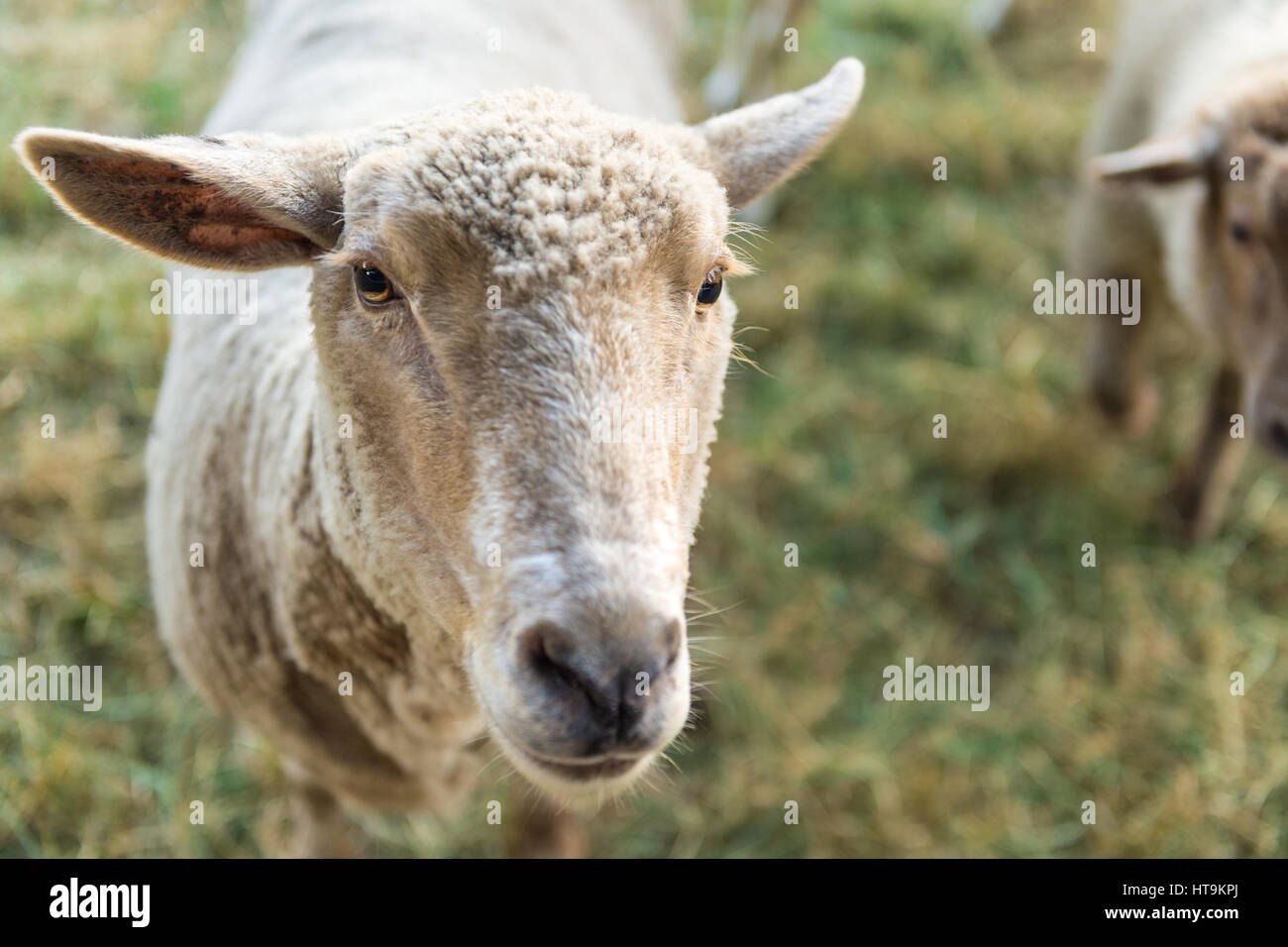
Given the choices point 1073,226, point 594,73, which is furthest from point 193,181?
point 1073,226

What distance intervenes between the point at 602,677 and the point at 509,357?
1.78 feet

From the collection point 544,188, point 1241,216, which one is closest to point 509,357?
point 544,188

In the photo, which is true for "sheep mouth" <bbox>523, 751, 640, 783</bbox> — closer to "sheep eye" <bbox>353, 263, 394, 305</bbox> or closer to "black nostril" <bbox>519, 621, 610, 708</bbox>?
"black nostril" <bbox>519, 621, 610, 708</bbox>

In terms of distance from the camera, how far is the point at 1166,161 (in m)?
3.35

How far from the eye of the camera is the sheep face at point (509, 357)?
1479 mm

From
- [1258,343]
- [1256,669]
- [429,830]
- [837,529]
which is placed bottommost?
[429,830]

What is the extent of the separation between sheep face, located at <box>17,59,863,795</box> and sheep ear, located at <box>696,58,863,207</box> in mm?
254

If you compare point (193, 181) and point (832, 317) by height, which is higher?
point (832, 317)

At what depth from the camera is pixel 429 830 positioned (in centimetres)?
336

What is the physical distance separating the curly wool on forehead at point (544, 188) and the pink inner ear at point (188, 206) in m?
0.29

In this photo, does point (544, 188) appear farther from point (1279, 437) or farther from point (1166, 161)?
point (1279, 437)

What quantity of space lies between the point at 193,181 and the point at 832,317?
3876 millimetres

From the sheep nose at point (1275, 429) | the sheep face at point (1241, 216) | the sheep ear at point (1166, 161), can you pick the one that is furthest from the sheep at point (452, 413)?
the sheep nose at point (1275, 429)
